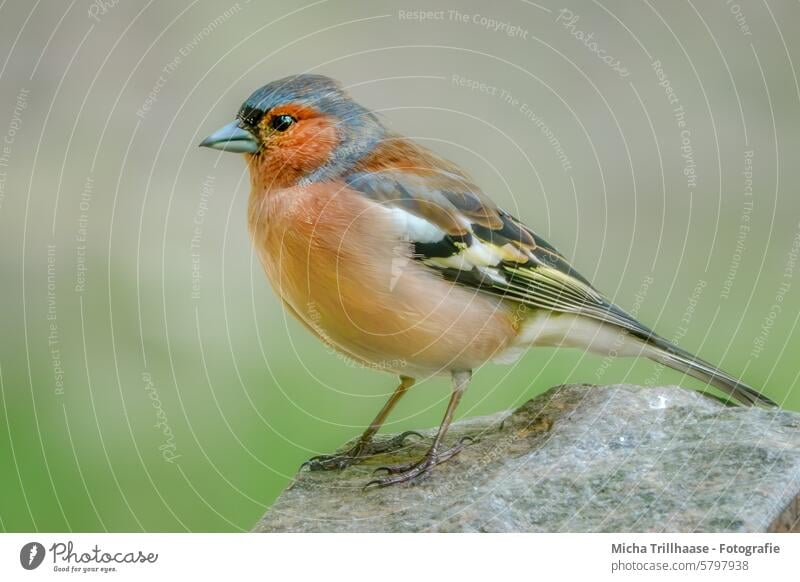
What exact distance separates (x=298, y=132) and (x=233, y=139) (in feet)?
0.86

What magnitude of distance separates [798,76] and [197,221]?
3.49m

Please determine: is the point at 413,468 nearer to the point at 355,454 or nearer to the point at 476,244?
the point at 355,454

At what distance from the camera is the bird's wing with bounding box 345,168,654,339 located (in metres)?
4.44

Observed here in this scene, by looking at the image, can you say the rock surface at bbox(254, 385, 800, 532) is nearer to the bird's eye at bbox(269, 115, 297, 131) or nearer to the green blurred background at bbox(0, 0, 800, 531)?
the green blurred background at bbox(0, 0, 800, 531)

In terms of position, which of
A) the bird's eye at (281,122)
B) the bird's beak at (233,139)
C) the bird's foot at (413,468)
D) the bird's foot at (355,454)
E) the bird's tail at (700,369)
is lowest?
the bird's foot at (355,454)

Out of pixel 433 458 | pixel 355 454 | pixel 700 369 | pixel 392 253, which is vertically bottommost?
pixel 355 454

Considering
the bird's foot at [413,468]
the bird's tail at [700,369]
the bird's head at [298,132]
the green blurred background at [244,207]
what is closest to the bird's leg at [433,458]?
the bird's foot at [413,468]

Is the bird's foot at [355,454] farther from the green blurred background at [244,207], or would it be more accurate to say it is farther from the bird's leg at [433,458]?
the bird's leg at [433,458]

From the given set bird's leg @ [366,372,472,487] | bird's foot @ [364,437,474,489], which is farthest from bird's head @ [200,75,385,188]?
bird's foot @ [364,437,474,489]

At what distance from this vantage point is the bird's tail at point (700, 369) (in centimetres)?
477

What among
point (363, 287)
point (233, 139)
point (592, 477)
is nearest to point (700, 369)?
point (592, 477)

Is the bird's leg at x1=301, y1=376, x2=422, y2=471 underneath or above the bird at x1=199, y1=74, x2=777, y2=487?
underneath

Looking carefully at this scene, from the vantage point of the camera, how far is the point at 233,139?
14.1ft

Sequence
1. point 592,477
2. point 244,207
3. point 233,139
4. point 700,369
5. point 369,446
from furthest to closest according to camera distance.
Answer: point 369,446 → point 700,369 → point 244,207 → point 233,139 → point 592,477
